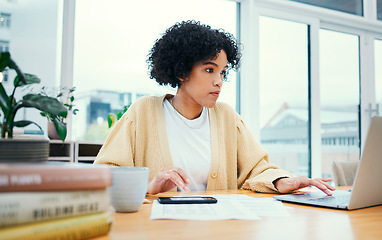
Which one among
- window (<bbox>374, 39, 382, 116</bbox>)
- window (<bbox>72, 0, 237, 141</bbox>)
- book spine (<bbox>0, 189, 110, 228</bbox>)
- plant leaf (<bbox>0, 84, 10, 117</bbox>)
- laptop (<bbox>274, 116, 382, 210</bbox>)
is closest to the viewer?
book spine (<bbox>0, 189, 110, 228</bbox>)

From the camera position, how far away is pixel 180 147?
5.23ft

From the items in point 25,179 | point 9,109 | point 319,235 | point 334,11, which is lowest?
point 319,235

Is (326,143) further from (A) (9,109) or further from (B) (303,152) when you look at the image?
(A) (9,109)

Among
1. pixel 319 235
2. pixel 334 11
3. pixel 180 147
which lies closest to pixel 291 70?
pixel 334 11

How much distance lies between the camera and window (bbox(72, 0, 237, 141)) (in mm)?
2846

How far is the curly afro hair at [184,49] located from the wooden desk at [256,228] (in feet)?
3.20

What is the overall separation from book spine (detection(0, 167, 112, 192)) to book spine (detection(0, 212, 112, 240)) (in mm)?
49

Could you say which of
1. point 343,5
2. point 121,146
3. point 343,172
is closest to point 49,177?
point 121,146

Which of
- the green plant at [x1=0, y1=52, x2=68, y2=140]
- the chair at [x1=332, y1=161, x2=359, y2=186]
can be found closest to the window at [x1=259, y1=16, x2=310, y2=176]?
the chair at [x1=332, y1=161, x2=359, y2=186]

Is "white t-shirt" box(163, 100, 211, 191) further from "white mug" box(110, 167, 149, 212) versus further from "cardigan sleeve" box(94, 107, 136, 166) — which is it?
"white mug" box(110, 167, 149, 212)

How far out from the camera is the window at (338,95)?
392 centimetres

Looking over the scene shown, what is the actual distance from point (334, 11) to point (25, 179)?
4126mm

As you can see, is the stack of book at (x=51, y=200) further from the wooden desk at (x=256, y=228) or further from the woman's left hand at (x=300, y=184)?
the woman's left hand at (x=300, y=184)

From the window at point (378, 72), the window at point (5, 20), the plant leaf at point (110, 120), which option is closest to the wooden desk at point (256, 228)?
the plant leaf at point (110, 120)
